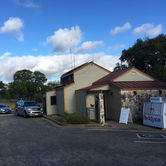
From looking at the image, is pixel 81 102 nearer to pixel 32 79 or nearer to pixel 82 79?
pixel 82 79

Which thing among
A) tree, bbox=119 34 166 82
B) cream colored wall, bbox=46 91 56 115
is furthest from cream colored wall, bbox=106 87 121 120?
tree, bbox=119 34 166 82

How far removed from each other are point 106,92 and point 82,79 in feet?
13.5

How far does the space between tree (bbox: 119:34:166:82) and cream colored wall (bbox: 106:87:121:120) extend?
47.0 feet

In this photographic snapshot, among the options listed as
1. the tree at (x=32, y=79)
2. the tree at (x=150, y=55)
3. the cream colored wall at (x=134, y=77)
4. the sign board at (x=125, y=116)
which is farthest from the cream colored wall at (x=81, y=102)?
the tree at (x=32, y=79)

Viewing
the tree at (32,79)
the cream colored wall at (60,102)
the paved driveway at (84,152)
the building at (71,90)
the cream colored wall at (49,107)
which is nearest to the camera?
the paved driveway at (84,152)

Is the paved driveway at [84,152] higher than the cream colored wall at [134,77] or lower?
lower

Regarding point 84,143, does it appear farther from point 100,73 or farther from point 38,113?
point 100,73

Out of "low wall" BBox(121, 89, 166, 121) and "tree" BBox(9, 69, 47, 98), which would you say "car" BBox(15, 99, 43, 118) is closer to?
"low wall" BBox(121, 89, 166, 121)

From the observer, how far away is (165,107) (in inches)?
444

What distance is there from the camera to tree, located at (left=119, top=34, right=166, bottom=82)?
28.2 metres

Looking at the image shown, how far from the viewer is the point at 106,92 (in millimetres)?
16500

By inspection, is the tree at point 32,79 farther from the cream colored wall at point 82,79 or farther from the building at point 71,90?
the cream colored wall at point 82,79

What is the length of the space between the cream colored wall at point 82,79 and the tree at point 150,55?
11.3m

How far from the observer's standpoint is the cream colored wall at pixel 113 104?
14.5m
